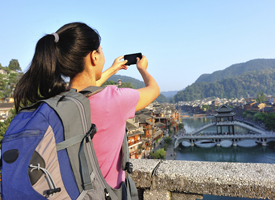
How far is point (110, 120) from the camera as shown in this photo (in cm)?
107

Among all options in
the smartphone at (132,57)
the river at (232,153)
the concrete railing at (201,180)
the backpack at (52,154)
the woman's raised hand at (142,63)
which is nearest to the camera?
the backpack at (52,154)

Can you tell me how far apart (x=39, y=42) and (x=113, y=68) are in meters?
0.70

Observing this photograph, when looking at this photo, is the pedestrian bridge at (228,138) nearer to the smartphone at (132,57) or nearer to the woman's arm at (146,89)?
the smartphone at (132,57)

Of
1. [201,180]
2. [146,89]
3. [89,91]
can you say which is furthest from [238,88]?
[89,91]

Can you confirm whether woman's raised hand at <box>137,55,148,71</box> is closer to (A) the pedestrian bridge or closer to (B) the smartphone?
(B) the smartphone

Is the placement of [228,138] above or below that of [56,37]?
below

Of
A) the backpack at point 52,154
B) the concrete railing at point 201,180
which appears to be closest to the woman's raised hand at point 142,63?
the backpack at point 52,154

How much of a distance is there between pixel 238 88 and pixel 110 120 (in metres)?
182

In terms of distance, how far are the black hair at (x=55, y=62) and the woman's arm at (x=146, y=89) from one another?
0.37m

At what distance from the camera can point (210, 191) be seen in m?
2.02

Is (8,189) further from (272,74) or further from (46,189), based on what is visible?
(272,74)

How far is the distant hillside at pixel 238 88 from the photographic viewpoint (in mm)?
161500

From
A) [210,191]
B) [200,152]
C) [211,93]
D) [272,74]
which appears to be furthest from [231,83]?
[210,191]

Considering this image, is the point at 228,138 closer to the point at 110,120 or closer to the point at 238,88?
the point at 110,120
